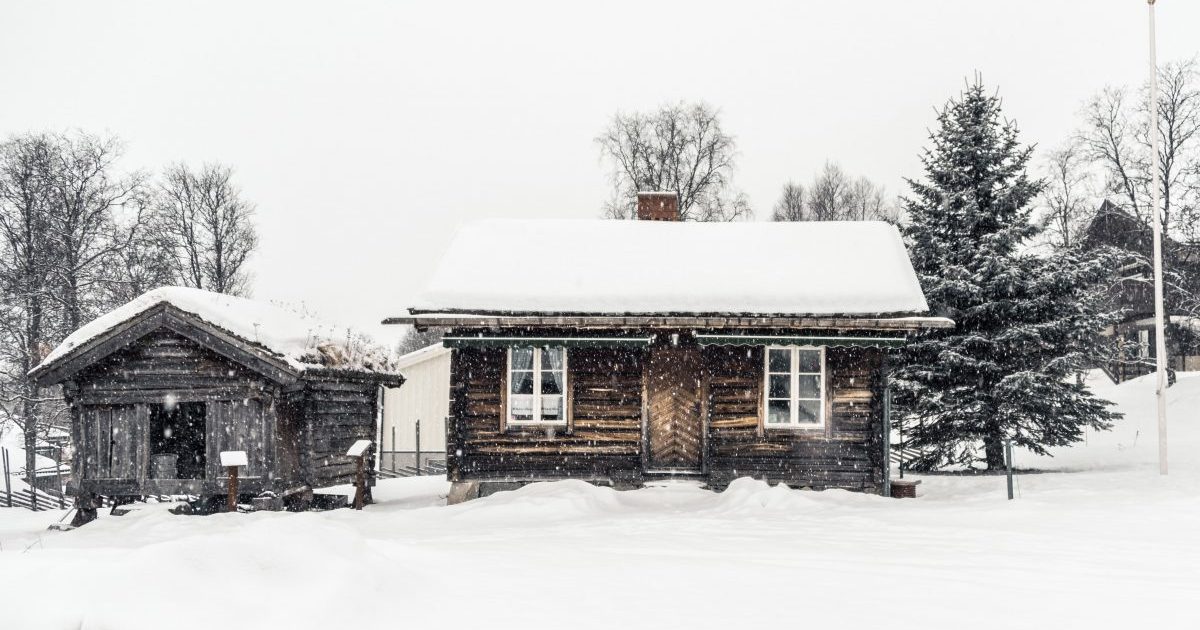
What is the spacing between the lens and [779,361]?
55.8 ft

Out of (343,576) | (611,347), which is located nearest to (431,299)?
(611,347)

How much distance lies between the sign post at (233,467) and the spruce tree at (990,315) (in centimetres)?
1417

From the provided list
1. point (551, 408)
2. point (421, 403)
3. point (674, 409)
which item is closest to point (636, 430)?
point (674, 409)

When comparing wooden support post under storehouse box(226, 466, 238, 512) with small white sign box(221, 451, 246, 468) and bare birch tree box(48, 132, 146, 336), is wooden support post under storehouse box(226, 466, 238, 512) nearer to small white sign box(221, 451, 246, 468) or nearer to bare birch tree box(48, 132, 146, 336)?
small white sign box(221, 451, 246, 468)

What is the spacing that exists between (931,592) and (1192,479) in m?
13.0

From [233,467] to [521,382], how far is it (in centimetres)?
506

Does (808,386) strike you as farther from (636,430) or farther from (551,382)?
(551,382)

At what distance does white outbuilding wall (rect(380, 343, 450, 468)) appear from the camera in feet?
109

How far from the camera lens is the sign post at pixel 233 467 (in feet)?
47.5

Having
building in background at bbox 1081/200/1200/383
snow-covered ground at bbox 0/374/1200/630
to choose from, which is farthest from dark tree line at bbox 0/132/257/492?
building in background at bbox 1081/200/1200/383

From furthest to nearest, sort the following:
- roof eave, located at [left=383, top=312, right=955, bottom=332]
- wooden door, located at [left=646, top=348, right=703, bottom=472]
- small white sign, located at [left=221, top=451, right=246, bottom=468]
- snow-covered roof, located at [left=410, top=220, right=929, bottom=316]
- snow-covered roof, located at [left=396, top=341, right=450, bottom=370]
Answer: snow-covered roof, located at [left=396, top=341, right=450, bottom=370]
wooden door, located at [left=646, top=348, right=703, bottom=472]
snow-covered roof, located at [left=410, top=220, right=929, bottom=316]
roof eave, located at [left=383, top=312, right=955, bottom=332]
small white sign, located at [left=221, top=451, right=246, bottom=468]

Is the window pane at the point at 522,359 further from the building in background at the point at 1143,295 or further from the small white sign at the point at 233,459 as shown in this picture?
the building in background at the point at 1143,295

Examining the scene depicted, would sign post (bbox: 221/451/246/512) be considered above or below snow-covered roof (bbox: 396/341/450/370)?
below

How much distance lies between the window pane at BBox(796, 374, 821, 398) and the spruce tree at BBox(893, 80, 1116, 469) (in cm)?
519
